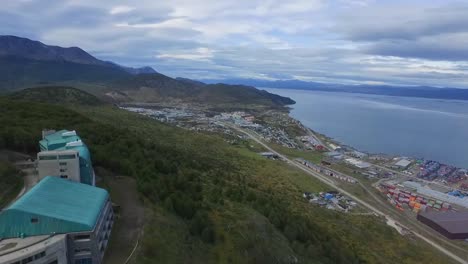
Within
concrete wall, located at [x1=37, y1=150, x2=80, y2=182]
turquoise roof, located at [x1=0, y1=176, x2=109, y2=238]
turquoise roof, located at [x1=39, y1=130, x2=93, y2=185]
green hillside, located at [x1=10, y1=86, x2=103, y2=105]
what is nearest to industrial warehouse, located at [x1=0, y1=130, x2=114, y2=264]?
turquoise roof, located at [x1=0, y1=176, x2=109, y2=238]

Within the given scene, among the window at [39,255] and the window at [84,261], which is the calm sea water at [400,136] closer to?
the window at [84,261]

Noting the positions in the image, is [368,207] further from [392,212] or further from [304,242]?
[304,242]

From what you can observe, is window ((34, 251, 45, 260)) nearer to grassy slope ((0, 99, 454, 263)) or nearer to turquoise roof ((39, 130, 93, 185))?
grassy slope ((0, 99, 454, 263))

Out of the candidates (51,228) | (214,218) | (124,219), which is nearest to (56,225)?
(51,228)

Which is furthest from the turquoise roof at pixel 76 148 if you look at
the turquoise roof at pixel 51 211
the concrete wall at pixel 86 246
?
the concrete wall at pixel 86 246

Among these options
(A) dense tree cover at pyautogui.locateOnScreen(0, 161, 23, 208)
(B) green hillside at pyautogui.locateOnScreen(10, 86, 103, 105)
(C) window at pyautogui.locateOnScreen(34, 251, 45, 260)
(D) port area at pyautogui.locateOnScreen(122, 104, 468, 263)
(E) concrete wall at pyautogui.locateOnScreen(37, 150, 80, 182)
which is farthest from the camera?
(B) green hillside at pyautogui.locateOnScreen(10, 86, 103, 105)

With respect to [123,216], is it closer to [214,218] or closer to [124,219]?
[124,219]
